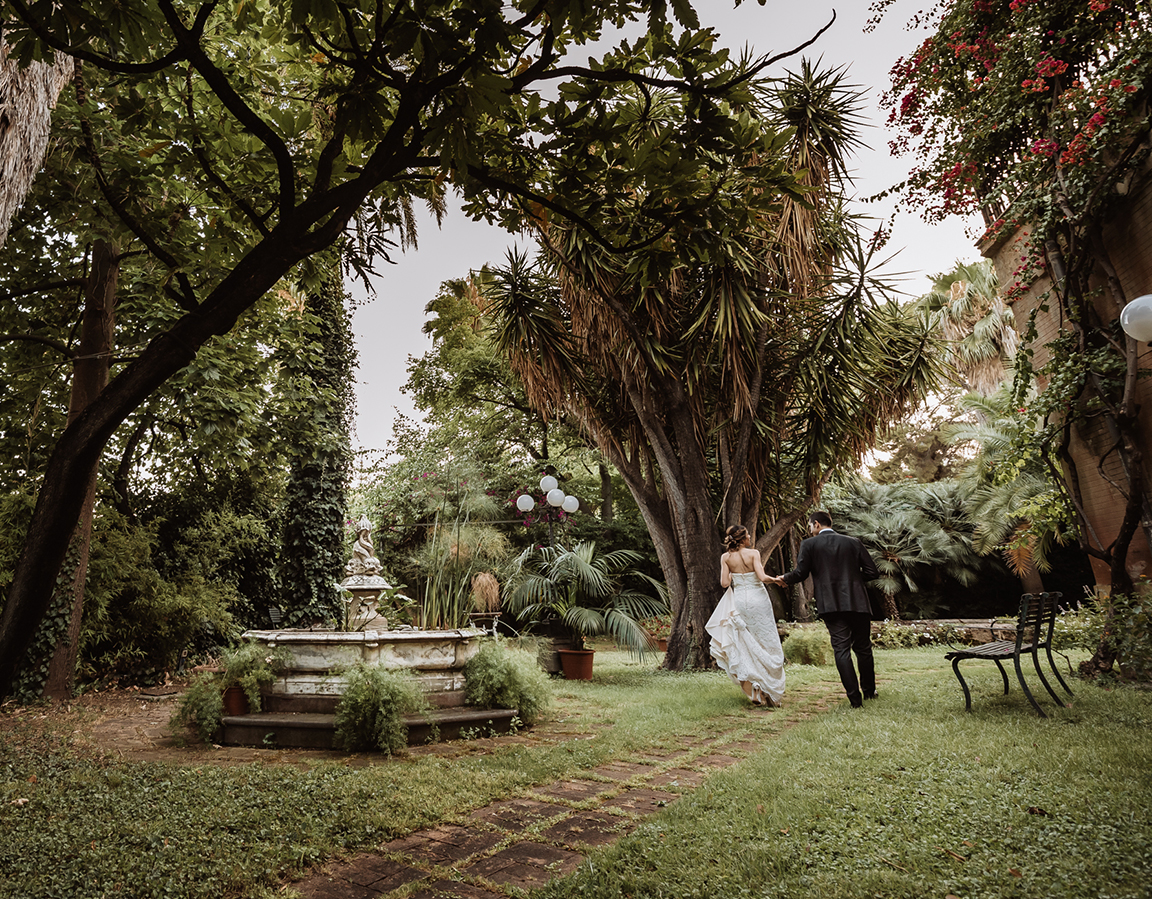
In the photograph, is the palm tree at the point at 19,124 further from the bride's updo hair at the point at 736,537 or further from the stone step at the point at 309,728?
the bride's updo hair at the point at 736,537

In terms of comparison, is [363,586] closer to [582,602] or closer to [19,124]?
[582,602]

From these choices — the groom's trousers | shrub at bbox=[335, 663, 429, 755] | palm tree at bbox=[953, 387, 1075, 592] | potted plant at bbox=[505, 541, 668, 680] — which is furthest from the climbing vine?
palm tree at bbox=[953, 387, 1075, 592]

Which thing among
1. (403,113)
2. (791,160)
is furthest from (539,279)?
(403,113)

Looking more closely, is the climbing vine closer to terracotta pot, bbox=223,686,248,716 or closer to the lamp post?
the lamp post

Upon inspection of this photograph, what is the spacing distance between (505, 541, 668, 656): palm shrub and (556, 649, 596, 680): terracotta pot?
0.26m

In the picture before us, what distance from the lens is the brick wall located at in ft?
18.7

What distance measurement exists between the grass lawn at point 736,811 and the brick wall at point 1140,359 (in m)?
1.99

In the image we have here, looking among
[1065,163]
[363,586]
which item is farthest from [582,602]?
[1065,163]

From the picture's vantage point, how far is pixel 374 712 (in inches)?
194

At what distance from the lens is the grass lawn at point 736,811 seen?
232 centimetres

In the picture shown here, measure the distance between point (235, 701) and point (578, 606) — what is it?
4536 millimetres

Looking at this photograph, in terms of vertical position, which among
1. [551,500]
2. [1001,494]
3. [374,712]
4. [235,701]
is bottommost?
[374,712]

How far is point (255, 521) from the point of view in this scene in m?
10.7

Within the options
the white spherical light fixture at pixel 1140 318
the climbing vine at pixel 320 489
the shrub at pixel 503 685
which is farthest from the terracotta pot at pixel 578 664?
the white spherical light fixture at pixel 1140 318
